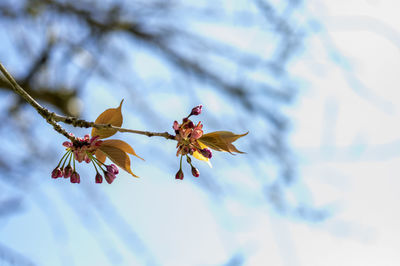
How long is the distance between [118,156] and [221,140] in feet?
0.88

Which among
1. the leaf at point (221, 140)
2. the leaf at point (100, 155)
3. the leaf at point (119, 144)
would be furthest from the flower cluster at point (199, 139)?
the leaf at point (100, 155)

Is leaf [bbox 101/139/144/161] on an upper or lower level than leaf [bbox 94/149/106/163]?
lower

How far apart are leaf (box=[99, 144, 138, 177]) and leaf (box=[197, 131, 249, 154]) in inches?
7.9

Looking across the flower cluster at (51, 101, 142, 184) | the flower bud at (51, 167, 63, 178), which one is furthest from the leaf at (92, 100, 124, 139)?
the flower bud at (51, 167, 63, 178)

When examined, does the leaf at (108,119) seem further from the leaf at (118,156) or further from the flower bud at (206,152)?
the flower bud at (206,152)

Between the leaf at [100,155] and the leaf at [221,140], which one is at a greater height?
the leaf at [100,155]

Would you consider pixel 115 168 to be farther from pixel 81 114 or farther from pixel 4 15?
pixel 4 15

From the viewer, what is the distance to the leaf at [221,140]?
3.00ft

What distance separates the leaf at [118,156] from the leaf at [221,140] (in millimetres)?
200

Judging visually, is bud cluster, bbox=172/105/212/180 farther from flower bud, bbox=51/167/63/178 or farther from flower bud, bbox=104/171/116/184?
flower bud, bbox=51/167/63/178

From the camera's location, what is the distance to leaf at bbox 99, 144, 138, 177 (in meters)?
0.92

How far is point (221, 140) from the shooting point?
916 millimetres

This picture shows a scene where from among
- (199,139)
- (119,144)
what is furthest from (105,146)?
(199,139)

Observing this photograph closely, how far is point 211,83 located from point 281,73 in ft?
2.04
